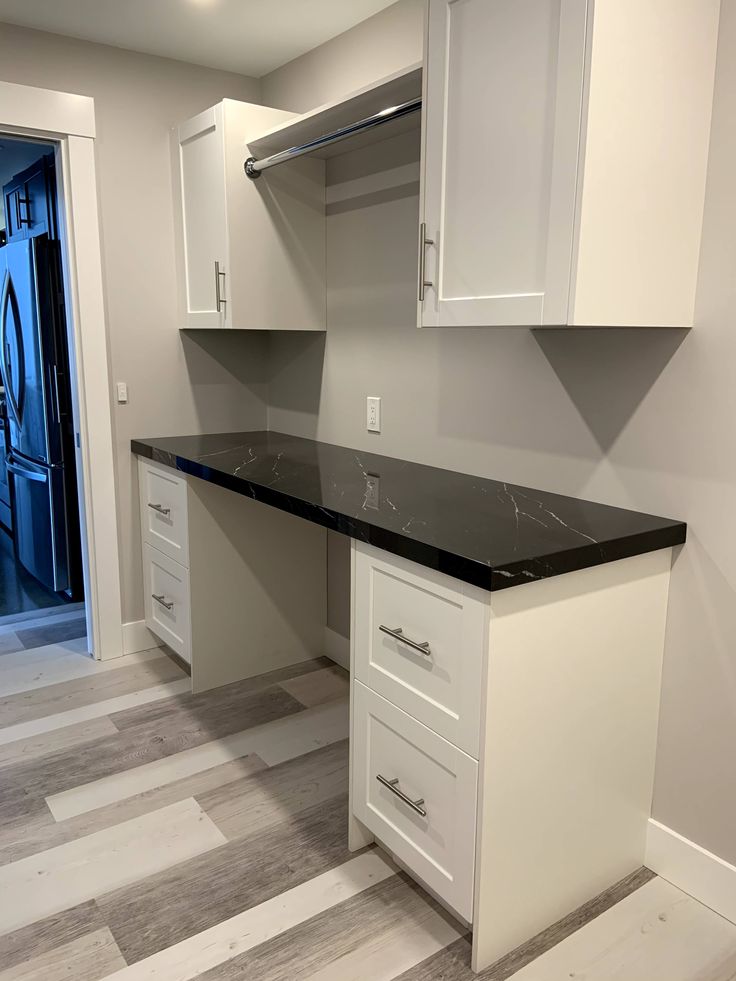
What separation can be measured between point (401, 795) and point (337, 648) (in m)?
1.37

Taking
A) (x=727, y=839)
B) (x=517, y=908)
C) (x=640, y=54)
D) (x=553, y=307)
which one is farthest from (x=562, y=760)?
(x=640, y=54)

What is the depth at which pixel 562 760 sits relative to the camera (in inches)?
63.7

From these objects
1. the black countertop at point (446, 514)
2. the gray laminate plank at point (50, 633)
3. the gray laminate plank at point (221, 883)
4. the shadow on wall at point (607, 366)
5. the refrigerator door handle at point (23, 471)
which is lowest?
the gray laminate plank at point (221, 883)

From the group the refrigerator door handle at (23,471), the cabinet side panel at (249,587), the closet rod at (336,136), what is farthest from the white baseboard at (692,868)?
the refrigerator door handle at (23,471)

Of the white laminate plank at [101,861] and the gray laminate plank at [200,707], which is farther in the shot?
the gray laminate plank at [200,707]

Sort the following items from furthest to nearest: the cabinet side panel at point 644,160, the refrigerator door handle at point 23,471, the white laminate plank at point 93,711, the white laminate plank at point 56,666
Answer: the refrigerator door handle at point 23,471, the white laminate plank at point 56,666, the white laminate plank at point 93,711, the cabinet side panel at point 644,160

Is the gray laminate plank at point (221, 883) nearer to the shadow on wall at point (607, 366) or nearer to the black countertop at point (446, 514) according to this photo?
the black countertop at point (446, 514)

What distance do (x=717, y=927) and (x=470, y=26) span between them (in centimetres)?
207

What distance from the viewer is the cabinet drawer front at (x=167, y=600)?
2781 millimetres

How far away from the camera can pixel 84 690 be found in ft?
9.23

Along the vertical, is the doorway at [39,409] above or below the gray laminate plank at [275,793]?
above

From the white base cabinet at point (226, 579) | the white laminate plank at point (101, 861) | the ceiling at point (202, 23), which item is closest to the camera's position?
the white laminate plank at point (101, 861)

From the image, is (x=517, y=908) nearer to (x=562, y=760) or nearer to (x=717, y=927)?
(x=562, y=760)

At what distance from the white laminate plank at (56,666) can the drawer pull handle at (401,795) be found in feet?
5.31
